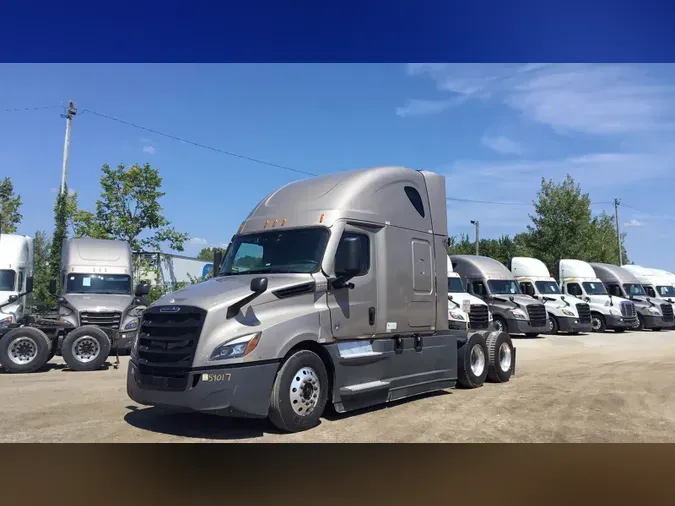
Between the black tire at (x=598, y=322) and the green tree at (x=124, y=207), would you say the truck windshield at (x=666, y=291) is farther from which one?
the green tree at (x=124, y=207)

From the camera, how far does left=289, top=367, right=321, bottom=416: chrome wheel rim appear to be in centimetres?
683

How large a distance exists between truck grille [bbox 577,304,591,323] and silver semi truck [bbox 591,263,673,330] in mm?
3856

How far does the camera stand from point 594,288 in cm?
2753

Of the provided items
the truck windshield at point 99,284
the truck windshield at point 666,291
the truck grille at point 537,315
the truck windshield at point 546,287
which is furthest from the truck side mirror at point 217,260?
the truck windshield at point 666,291

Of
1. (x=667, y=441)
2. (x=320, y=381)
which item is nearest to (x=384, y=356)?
(x=320, y=381)

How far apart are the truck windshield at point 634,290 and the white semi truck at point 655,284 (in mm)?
613

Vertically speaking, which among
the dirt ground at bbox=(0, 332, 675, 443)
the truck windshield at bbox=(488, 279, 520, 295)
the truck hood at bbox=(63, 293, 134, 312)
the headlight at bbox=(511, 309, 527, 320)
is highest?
the truck windshield at bbox=(488, 279, 520, 295)

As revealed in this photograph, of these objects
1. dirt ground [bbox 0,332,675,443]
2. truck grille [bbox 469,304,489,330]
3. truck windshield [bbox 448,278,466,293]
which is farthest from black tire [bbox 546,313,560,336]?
dirt ground [bbox 0,332,675,443]

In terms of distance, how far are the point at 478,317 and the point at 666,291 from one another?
19860 mm

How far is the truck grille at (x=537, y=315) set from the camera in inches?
864

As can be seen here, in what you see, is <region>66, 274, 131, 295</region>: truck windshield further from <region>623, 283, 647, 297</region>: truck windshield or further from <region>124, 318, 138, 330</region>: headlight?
<region>623, 283, 647, 297</region>: truck windshield

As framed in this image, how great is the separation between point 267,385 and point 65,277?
12.0 m

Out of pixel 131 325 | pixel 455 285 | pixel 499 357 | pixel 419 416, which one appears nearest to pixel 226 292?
pixel 419 416

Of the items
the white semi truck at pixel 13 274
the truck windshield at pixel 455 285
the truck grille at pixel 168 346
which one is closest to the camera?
the truck grille at pixel 168 346
